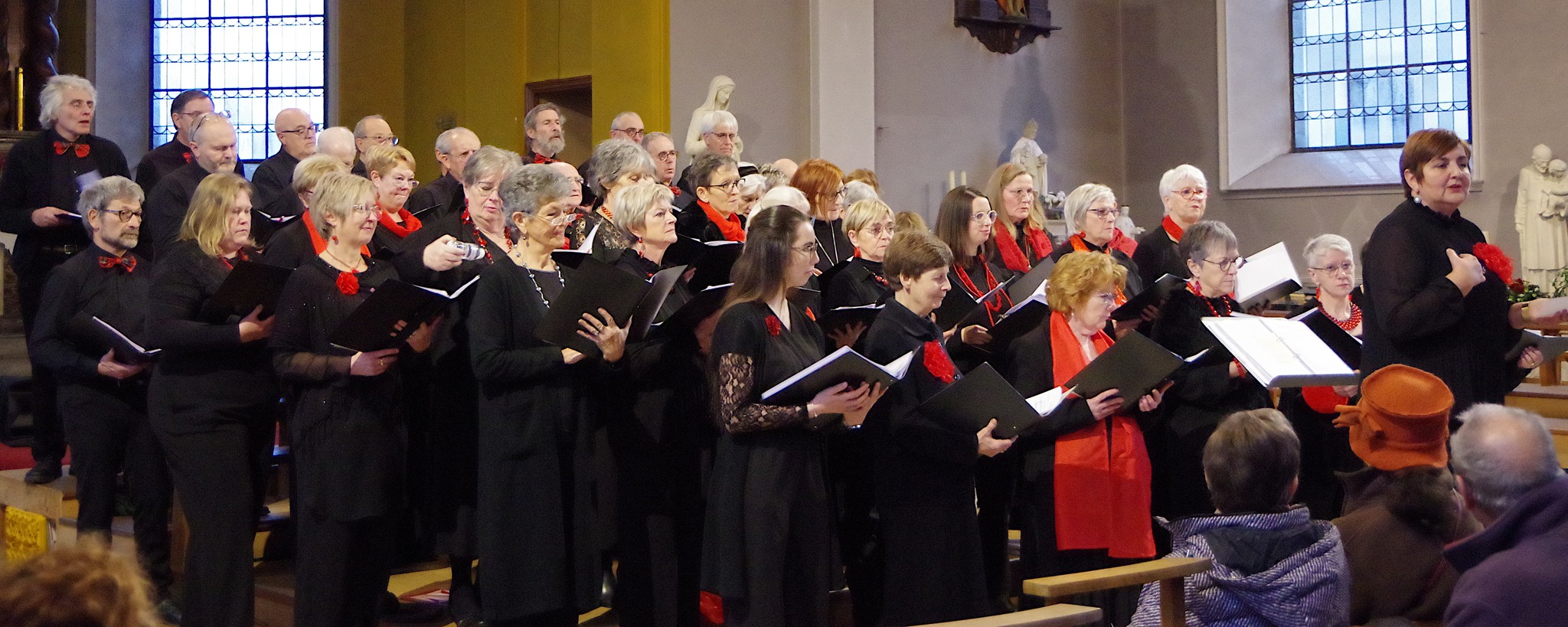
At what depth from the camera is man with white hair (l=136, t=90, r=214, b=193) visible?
5.68m

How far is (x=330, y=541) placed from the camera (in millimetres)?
3498

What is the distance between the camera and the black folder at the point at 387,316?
3227mm

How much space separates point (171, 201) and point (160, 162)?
3.21ft

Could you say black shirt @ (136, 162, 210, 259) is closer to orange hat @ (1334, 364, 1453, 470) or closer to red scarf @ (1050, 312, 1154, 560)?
red scarf @ (1050, 312, 1154, 560)

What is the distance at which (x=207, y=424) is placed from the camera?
3.68m

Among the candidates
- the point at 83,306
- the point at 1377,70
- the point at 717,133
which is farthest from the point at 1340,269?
the point at 1377,70

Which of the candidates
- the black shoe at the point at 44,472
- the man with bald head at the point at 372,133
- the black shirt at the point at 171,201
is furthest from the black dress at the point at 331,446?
the man with bald head at the point at 372,133

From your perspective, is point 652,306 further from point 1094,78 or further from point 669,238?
point 1094,78

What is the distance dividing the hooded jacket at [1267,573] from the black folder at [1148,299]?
1.45 meters

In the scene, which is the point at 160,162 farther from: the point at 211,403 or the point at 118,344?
the point at 211,403

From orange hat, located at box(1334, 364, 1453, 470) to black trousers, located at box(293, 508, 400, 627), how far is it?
93.7 inches

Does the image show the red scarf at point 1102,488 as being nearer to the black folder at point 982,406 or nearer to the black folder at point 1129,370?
the black folder at point 1129,370

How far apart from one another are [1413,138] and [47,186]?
5039 mm

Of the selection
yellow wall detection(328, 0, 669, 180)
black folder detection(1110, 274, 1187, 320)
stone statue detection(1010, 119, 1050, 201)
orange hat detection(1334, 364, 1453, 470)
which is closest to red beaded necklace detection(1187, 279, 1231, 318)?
black folder detection(1110, 274, 1187, 320)
